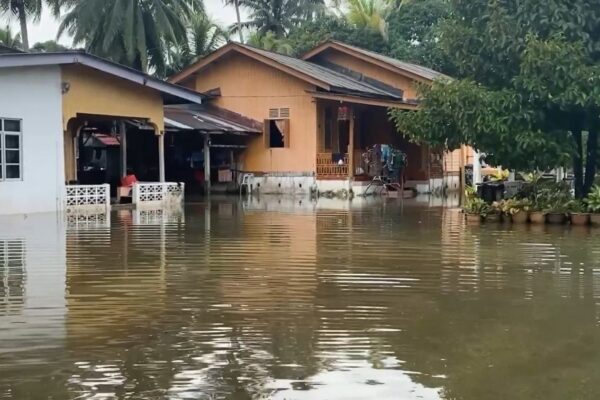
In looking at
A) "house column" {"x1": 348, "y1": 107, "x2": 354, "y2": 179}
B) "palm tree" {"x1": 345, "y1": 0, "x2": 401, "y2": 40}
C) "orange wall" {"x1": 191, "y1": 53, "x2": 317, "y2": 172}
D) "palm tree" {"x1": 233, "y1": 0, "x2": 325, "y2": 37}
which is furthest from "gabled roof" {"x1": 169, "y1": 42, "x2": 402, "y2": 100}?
"palm tree" {"x1": 233, "y1": 0, "x2": 325, "y2": 37}

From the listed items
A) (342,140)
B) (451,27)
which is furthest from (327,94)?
(451,27)

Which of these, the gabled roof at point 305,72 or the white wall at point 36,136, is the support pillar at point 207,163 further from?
the white wall at point 36,136

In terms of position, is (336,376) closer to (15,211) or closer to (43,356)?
(43,356)

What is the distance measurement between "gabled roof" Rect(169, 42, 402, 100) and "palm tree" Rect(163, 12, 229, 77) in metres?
9.05

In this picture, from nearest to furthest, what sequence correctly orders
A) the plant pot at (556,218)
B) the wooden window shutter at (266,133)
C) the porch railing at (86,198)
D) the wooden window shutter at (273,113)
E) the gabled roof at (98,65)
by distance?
1. the plant pot at (556,218)
2. the gabled roof at (98,65)
3. the porch railing at (86,198)
4. the wooden window shutter at (273,113)
5. the wooden window shutter at (266,133)

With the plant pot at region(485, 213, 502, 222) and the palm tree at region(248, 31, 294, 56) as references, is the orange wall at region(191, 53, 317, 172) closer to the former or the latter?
the palm tree at region(248, 31, 294, 56)

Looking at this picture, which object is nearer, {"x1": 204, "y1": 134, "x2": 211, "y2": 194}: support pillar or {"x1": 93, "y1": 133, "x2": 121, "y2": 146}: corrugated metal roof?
{"x1": 204, "y1": 134, "x2": 211, "y2": 194}: support pillar

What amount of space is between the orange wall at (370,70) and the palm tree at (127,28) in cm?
675

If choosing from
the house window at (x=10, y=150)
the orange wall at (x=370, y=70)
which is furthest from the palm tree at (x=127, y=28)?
the house window at (x=10, y=150)

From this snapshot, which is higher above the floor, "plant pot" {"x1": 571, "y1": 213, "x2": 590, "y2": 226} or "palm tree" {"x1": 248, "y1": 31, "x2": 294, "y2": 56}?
"palm tree" {"x1": 248, "y1": 31, "x2": 294, "y2": 56}

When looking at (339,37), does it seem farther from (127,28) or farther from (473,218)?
(473,218)

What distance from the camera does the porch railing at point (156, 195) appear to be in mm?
20641

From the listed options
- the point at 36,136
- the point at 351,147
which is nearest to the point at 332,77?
the point at 351,147

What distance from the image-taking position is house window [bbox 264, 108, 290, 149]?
94.5ft
